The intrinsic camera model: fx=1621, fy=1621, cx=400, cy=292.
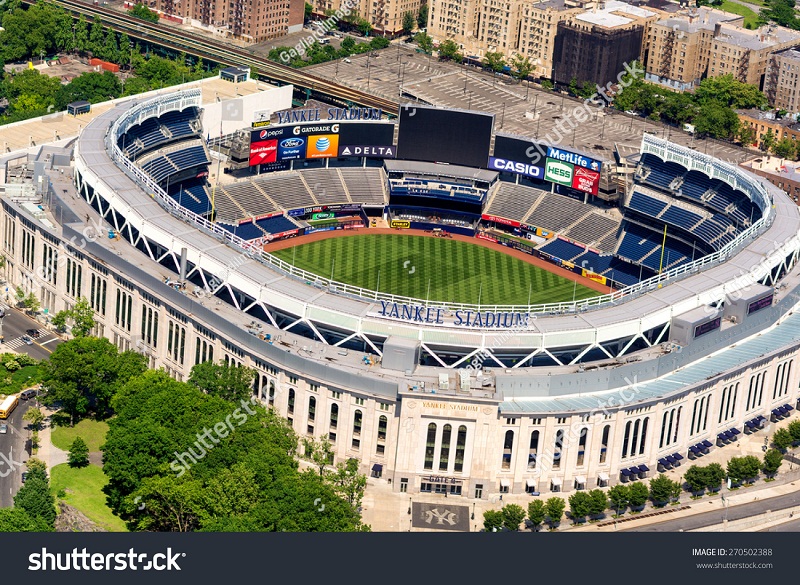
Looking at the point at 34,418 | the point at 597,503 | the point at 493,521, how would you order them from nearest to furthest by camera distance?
the point at 493,521, the point at 597,503, the point at 34,418

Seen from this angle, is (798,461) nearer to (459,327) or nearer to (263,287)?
(459,327)

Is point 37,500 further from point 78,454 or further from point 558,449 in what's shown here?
point 558,449

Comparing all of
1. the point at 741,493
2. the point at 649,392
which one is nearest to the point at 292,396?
the point at 649,392

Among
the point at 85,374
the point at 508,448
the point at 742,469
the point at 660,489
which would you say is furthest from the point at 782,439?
the point at 85,374

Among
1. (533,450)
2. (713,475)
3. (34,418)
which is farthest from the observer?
(34,418)

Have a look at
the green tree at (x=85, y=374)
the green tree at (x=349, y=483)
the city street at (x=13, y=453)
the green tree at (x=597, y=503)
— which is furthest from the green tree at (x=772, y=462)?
the city street at (x=13, y=453)

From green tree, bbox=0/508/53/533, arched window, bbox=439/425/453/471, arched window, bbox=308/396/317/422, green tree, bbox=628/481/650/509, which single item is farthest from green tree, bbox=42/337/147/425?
green tree, bbox=628/481/650/509
